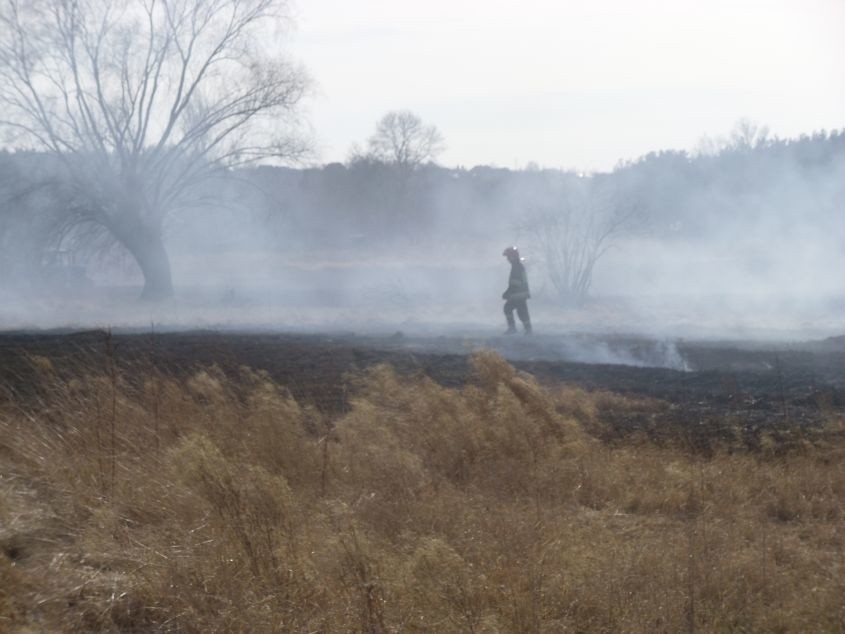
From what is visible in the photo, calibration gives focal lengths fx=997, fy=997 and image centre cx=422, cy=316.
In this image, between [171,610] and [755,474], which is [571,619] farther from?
[755,474]

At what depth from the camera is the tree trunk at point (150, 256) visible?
3397 centimetres

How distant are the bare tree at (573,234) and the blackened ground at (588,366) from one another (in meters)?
10.5

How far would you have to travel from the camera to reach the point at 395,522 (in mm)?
6301

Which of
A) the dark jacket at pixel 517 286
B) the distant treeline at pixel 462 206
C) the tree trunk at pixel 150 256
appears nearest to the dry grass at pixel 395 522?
the dark jacket at pixel 517 286

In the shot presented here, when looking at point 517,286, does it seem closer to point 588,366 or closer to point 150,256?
point 588,366

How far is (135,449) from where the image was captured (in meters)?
7.57

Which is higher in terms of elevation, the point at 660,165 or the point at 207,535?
the point at 660,165

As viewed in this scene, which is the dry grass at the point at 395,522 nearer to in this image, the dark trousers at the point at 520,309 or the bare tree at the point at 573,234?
the dark trousers at the point at 520,309

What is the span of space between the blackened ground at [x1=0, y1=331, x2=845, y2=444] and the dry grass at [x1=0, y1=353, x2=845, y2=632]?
0.86m

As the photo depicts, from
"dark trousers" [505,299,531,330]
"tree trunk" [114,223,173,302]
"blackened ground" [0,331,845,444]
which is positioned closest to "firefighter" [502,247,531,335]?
"dark trousers" [505,299,531,330]

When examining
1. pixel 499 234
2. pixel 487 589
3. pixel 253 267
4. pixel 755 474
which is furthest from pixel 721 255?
pixel 487 589

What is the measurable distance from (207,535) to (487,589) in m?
1.68

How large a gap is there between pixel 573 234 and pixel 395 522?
24346mm

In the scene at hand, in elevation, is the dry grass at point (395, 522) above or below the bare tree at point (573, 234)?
below
